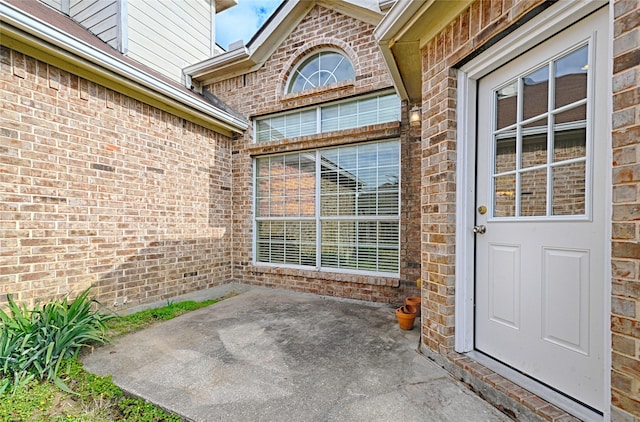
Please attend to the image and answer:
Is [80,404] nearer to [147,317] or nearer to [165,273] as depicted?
[147,317]

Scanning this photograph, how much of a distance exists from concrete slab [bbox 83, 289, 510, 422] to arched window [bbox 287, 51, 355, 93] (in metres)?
3.56

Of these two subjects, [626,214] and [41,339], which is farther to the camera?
[41,339]

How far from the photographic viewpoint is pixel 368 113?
4.28 m

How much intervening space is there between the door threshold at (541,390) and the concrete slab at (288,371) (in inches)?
9.0

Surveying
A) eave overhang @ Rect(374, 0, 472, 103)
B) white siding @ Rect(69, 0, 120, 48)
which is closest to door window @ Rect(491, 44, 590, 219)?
eave overhang @ Rect(374, 0, 472, 103)

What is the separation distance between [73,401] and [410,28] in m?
3.75

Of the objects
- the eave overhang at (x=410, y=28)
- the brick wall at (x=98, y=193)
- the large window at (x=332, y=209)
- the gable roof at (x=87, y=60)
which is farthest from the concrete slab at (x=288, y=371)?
the gable roof at (x=87, y=60)

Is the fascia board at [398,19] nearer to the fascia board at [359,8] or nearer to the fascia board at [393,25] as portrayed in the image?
the fascia board at [393,25]

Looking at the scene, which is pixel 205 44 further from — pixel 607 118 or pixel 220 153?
pixel 607 118

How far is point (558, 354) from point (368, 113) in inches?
139

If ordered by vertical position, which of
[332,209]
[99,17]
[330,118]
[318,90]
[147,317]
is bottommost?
[147,317]

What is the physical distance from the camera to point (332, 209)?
456 centimetres

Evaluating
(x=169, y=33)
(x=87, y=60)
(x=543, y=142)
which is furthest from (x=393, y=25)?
(x=169, y=33)

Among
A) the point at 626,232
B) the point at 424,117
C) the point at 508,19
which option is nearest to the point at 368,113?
the point at 424,117
